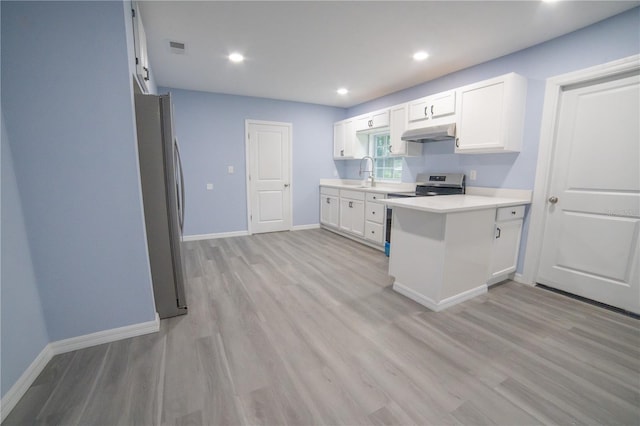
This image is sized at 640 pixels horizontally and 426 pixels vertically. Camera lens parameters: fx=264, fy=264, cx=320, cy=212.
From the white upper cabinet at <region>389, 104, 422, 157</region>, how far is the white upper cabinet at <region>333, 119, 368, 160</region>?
1059 millimetres

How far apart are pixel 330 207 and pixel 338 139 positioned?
1.38m

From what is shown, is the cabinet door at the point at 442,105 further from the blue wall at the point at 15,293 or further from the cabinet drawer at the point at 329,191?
the blue wall at the point at 15,293

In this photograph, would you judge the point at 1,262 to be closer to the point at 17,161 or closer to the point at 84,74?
the point at 17,161

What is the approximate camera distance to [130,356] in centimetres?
170

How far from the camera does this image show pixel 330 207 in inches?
200

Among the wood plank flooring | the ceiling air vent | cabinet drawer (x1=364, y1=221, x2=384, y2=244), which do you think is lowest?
the wood plank flooring

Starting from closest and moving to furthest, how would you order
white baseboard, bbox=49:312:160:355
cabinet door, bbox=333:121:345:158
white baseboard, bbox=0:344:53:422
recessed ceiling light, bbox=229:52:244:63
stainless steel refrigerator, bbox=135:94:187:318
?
white baseboard, bbox=0:344:53:422
white baseboard, bbox=49:312:160:355
stainless steel refrigerator, bbox=135:94:187:318
recessed ceiling light, bbox=229:52:244:63
cabinet door, bbox=333:121:345:158

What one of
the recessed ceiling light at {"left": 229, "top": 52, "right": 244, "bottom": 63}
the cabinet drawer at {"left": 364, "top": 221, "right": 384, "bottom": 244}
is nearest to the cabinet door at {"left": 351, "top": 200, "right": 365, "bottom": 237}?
the cabinet drawer at {"left": 364, "top": 221, "right": 384, "bottom": 244}

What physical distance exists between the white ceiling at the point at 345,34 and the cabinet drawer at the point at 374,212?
5.86ft

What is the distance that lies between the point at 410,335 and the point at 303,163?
154 inches

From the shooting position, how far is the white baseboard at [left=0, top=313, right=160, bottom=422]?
1.33 metres

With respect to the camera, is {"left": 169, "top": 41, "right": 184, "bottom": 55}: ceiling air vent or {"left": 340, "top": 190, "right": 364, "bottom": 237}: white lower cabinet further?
{"left": 340, "top": 190, "right": 364, "bottom": 237}: white lower cabinet

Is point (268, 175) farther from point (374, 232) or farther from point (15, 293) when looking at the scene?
point (15, 293)

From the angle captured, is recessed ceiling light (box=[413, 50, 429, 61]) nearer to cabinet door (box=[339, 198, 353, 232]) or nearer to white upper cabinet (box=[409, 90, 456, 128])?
white upper cabinet (box=[409, 90, 456, 128])
